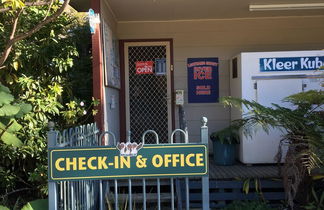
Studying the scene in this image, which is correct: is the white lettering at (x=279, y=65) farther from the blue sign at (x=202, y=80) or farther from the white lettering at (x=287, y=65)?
the blue sign at (x=202, y=80)

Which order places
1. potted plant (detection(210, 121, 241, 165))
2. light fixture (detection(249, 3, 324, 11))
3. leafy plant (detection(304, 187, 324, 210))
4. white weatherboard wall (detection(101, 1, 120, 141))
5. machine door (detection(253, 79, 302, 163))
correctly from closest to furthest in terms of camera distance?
leafy plant (detection(304, 187, 324, 210))
white weatherboard wall (detection(101, 1, 120, 141))
machine door (detection(253, 79, 302, 163))
potted plant (detection(210, 121, 241, 165))
light fixture (detection(249, 3, 324, 11))

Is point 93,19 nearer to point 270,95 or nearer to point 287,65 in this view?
point 270,95

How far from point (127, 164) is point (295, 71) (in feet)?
10.8

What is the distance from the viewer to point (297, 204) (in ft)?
15.2

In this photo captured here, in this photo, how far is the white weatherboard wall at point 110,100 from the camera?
5309 mm

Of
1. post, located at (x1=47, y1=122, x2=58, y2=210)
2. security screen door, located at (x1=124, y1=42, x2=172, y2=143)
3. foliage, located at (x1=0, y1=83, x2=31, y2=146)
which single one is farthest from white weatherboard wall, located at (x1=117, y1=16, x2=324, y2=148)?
post, located at (x1=47, y1=122, x2=58, y2=210)

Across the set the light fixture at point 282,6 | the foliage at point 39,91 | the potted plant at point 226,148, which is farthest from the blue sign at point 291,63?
the foliage at point 39,91

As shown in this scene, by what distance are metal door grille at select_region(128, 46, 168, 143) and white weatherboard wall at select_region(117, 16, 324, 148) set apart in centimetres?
25

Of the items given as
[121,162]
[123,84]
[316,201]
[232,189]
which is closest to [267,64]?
[232,189]

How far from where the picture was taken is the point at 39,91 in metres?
5.06

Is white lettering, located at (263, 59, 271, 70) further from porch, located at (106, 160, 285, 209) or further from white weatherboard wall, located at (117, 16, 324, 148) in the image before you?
porch, located at (106, 160, 285, 209)

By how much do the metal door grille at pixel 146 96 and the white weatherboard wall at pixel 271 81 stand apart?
5.62 ft

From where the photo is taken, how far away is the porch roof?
18.9 feet

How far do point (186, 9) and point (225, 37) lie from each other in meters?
1.07
